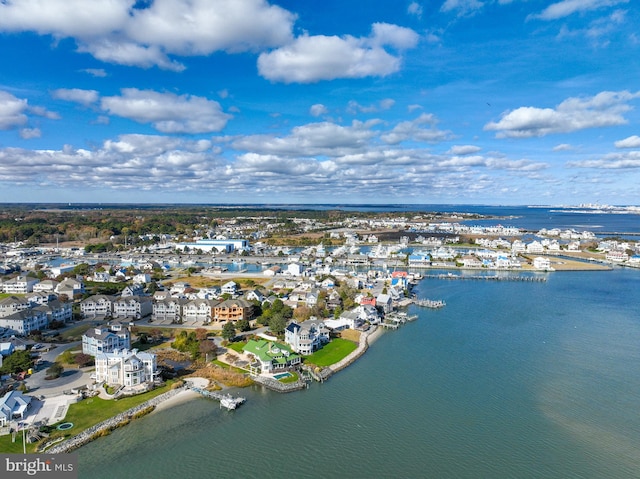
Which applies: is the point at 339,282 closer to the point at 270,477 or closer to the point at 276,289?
the point at 276,289

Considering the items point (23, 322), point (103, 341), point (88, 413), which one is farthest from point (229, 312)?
point (88, 413)

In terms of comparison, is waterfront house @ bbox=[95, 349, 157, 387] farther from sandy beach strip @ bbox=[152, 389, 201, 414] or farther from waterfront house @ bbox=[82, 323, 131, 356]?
waterfront house @ bbox=[82, 323, 131, 356]

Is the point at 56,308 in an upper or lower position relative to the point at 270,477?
upper

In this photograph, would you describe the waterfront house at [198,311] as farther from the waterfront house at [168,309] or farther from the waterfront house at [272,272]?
the waterfront house at [272,272]

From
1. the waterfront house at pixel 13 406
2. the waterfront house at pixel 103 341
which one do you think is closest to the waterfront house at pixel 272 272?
the waterfront house at pixel 103 341

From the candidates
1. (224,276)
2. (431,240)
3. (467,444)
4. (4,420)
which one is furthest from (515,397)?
(431,240)

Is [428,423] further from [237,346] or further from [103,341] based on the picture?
[103,341]

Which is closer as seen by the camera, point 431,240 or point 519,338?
point 519,338
